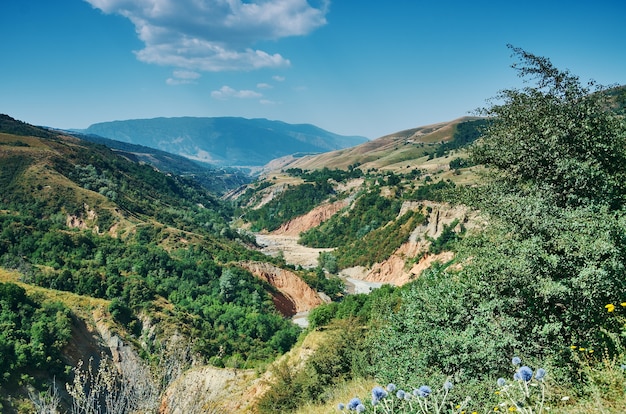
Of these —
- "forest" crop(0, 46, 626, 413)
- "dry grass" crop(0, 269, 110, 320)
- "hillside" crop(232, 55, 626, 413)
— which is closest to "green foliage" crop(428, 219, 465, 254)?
"forest" crop(0, 46, 626, 413)

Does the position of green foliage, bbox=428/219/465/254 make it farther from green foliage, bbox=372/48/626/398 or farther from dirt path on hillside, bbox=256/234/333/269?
green foliage, bbox=372/48/626/398

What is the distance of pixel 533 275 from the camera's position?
35.1 ft

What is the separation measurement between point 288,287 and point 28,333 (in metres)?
40.8

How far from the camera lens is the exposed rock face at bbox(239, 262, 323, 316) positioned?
209 feet

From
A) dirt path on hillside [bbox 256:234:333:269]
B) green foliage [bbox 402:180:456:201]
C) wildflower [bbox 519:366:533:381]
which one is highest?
wildflower [bbox 519:366:533:381]

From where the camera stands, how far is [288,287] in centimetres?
6712

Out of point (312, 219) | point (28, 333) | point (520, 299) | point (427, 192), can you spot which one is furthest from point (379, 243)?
point (520, 299)

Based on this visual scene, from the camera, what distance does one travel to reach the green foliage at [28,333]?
2688cm

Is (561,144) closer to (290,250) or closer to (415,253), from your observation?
(415,253)

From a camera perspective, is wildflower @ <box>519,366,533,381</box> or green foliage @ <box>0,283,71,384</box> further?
green foliage @ <box>0,283,71,384</box>

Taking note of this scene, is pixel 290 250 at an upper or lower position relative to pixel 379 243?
lower

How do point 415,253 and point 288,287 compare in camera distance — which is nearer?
point 288,287

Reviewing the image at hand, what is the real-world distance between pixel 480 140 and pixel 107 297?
43051mm

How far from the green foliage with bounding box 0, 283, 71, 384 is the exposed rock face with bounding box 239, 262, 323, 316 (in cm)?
3362
